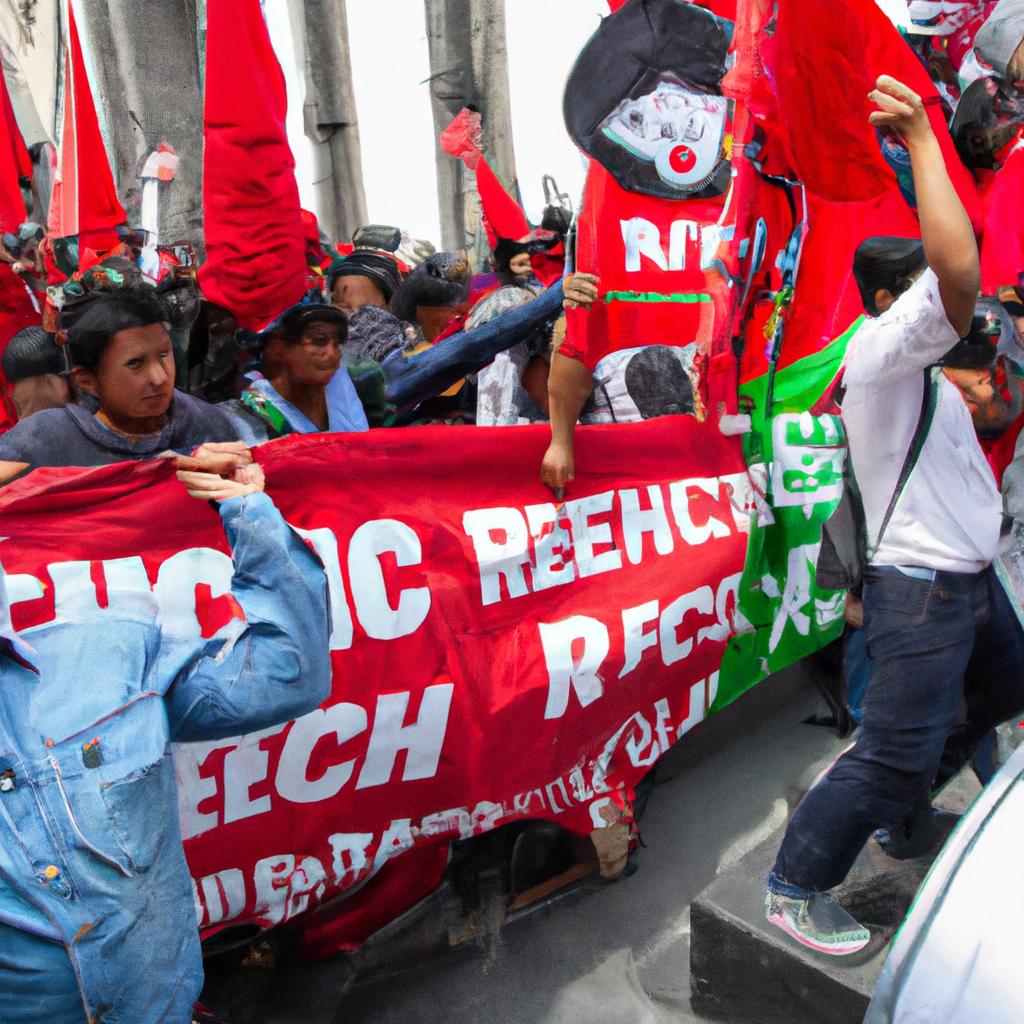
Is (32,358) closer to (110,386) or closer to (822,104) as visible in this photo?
(110,386)

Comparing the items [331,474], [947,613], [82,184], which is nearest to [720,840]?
[947,613]

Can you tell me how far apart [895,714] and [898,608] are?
25 centimetres

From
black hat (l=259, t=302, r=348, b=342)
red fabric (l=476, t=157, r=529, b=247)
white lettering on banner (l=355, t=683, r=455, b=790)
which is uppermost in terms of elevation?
red fabric (l=476, t=157, r=529, b=247)

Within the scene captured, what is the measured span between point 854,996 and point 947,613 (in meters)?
0.91

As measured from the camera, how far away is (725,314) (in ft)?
10.9

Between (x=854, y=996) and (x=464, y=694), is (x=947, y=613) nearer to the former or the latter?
(x=854, y=996)

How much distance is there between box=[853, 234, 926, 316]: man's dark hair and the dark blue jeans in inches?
28.0

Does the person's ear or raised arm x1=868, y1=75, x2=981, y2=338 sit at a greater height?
raised arm x1=868, y1=75, x2=981, y2=338

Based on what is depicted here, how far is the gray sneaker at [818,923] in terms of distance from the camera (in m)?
2.60

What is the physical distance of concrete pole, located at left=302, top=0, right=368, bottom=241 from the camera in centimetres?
1590

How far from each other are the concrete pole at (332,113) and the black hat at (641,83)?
Answer: 12837mm

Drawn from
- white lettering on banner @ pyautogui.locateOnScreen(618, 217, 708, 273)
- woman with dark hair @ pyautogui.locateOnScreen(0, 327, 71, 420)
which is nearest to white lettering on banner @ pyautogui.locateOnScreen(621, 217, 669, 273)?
white lettering on banner @ pyautogui.locateOnScreen(618, 217, 708, 273)

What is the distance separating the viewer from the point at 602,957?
306cm

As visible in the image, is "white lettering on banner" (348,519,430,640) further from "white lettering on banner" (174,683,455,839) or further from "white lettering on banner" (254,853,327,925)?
"white lettering on banner" (254,853,327,925)
